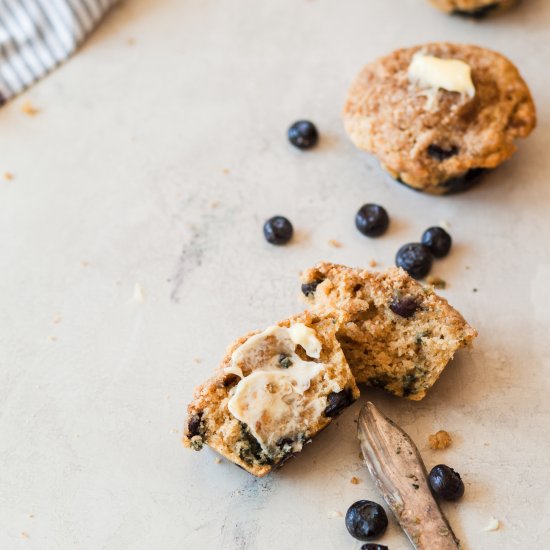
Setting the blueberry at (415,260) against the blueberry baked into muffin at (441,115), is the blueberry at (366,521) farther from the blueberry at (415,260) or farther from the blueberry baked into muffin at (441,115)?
the blueberry baked into muffin at (441,115)

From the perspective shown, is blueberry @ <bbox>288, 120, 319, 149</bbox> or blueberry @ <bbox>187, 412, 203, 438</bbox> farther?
blueberry @ <bbox>288, 120, 319, 149</bbox>

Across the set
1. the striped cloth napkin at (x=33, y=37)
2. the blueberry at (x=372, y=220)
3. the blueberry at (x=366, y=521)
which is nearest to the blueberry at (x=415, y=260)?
the blueberry at (x=372, y=220)

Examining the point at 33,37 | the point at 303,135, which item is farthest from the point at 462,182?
the point at 33,37

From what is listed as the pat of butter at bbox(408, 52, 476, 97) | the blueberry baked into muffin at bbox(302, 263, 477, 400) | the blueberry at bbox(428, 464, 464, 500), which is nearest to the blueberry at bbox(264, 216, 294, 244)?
the blueberry baked into muffin at bbox(302, 263, 477, 400)

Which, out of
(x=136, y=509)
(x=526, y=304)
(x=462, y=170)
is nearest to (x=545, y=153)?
(x=462, y=170)

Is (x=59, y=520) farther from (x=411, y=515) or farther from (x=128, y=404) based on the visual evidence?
(x=411, y=515)

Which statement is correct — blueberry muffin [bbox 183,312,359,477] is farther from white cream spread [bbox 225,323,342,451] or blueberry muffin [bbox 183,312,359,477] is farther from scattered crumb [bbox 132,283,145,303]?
scattered crumb [bbox 132,283,145,303]

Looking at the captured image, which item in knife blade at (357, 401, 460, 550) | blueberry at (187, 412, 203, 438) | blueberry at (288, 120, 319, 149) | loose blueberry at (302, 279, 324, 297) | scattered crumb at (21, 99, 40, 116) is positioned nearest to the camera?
knife blade at (357, 401, 460, 550)

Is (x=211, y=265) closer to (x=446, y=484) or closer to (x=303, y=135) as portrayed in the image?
(x=303, y=135)

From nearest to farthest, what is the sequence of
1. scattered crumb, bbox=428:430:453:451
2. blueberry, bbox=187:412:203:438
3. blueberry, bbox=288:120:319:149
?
blueberry, bbox=187:412:203:438 → scattered crumb, bbox=428:430:453:451 → blueberry, bbox=288:120:319:149
